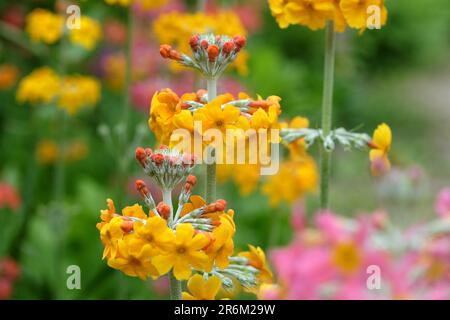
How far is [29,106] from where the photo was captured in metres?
6.67

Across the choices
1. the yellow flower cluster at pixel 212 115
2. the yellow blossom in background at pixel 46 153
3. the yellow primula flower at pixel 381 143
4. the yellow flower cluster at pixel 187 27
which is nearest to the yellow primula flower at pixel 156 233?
the yellow flower cluster at pixel 212 115

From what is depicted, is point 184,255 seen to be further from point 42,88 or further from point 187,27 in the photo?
point 42,88

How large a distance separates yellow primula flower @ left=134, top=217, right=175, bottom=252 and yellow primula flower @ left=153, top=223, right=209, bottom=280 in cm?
2

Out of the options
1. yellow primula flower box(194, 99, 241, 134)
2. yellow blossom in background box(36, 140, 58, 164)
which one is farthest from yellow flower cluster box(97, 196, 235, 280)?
yellow blossom in background box(36, 140, 58, 164)

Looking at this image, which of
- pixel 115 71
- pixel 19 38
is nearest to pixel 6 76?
pixel 19 38

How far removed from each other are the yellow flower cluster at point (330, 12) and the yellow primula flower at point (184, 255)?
88 centimetres

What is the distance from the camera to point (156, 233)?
2055 millimetres

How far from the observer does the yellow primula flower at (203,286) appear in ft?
7.22

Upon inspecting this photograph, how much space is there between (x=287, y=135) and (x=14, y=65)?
4.55m

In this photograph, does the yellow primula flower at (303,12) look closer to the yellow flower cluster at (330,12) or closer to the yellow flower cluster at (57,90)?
the yellow flower cluster at (330,12)
